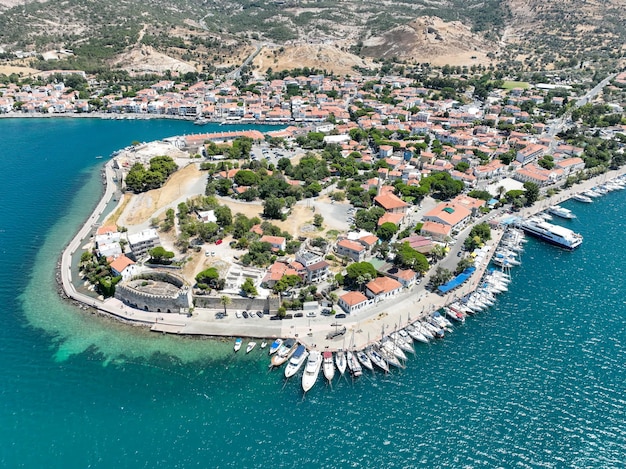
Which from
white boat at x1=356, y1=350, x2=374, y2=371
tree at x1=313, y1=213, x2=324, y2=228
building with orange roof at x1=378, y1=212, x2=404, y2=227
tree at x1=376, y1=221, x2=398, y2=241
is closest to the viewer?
white boat at x1=356, y1=350, x2=374, y2=371

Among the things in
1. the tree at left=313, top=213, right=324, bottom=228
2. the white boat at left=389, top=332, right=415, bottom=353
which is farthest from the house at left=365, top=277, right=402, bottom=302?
the tree at left=313, top=213, right=324, bottom=228

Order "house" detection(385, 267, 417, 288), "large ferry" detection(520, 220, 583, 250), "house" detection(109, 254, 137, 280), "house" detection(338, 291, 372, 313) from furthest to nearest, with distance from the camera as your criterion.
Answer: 1. "large ferry" detection(520, 220, 583, 250)
2. "house" detection(109, 254, 137, 280)
3. "house" detection(385, 267, 417, 288)
4. "house" detection(338, 291, 372, 313)

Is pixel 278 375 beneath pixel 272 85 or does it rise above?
beneath

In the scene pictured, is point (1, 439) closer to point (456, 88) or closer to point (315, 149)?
point (315, 149)

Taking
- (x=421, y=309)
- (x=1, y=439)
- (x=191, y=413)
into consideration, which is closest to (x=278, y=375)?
(x=191, y=413)

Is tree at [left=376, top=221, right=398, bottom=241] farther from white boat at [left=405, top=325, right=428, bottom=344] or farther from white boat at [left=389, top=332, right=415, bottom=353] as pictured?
white boat at [left=389, top=332, right=415, bottom=353]

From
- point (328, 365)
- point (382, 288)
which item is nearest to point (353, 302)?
point (382, 288)

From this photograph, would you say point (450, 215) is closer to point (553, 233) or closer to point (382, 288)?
point (553, 233)
